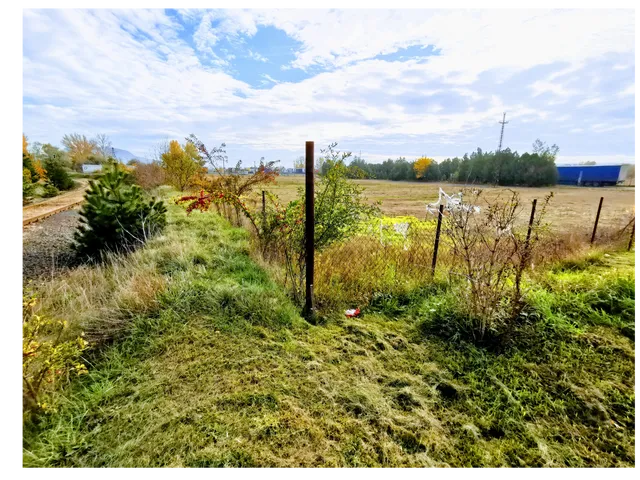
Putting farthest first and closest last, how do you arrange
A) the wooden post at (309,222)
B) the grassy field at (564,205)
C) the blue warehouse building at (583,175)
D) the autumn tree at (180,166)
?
the blue warehouse building at (583,175), the autumn tree at (180,166), the grassy field at (564,205), the wooden post at (309,222)

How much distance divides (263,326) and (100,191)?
5067 millimetres

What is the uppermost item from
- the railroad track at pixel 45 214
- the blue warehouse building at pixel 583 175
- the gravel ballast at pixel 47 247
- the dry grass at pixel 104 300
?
the blue warehouse building at pixel 583 175

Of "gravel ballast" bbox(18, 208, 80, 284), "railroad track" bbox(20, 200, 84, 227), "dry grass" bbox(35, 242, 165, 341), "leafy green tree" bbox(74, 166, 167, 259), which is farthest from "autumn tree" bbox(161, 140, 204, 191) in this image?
"dry grass" bbox(35, 242, 165, 341)

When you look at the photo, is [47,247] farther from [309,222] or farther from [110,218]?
[309,222]

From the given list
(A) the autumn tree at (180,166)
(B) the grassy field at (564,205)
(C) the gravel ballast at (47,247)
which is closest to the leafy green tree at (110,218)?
(C) the gravel ballast at (47,247)

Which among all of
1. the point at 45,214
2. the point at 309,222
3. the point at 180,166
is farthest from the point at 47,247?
the point at 180,166

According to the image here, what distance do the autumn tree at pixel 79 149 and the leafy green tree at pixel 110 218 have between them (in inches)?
1515

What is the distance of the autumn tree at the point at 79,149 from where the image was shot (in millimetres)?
33838

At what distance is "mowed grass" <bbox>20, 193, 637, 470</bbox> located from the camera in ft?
5.42

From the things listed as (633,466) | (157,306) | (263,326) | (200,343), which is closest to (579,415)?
(633,466)

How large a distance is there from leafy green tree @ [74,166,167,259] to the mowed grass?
2.83m

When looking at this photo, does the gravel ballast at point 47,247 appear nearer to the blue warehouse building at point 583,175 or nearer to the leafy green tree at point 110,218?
the leafy green tree at point 110,218

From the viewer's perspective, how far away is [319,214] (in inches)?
151

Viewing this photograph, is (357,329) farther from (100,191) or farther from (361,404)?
(100,191)
